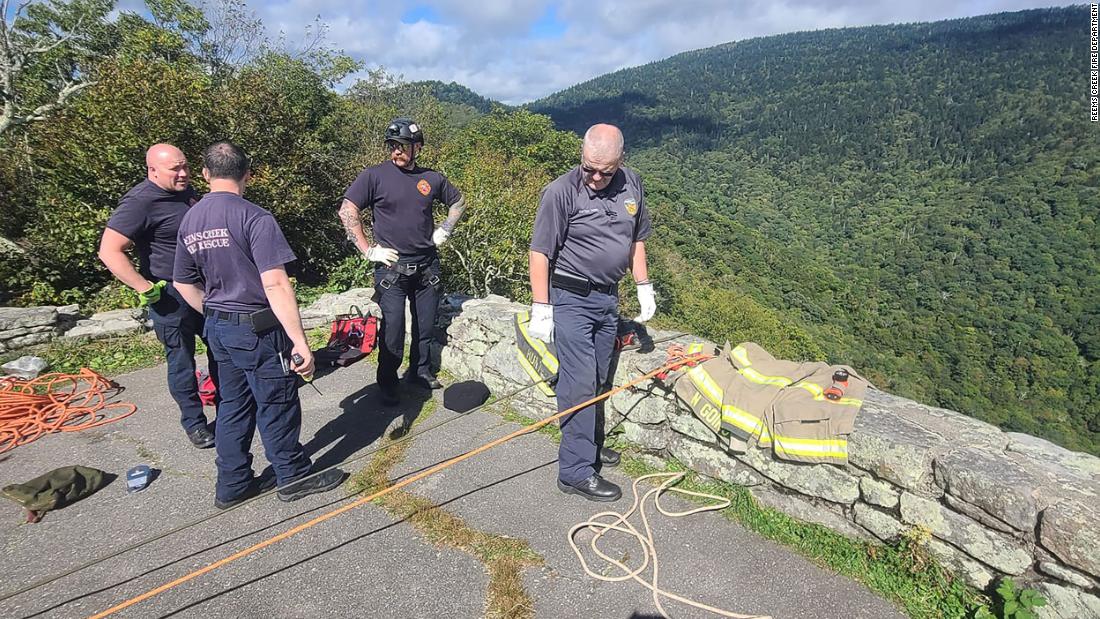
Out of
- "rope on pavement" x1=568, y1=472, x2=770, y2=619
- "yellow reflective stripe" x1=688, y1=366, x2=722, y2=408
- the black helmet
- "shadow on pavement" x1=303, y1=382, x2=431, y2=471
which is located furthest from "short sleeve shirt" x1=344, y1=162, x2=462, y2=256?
"rope on pavement" x1=568, y1=472, x2=770, y2=619

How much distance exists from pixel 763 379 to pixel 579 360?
118cm

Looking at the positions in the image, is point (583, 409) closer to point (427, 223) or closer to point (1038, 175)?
point (427, 223)

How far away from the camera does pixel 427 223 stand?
4.23 meters

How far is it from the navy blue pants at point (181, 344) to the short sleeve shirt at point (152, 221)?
215mm

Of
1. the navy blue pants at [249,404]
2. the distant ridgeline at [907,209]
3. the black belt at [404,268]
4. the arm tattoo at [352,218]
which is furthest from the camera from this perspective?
the distant ridgeline at [907,209]

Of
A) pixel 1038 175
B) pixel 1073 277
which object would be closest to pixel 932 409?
pixel 1073 277

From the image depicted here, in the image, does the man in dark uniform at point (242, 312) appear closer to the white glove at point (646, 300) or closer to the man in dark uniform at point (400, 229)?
the man in dark uniform at point (400, 229)

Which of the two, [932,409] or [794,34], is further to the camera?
[794,34]

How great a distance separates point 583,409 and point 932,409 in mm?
2157

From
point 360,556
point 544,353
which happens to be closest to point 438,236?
point 544,353

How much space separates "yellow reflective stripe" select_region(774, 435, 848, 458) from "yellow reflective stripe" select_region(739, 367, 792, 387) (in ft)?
1.25

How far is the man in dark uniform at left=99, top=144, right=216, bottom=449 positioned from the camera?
3367 mm

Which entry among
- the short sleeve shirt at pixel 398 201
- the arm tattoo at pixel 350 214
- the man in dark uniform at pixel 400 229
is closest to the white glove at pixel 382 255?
the man in dark uniform at pixel 400 229

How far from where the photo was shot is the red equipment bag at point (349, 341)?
17.8ft
